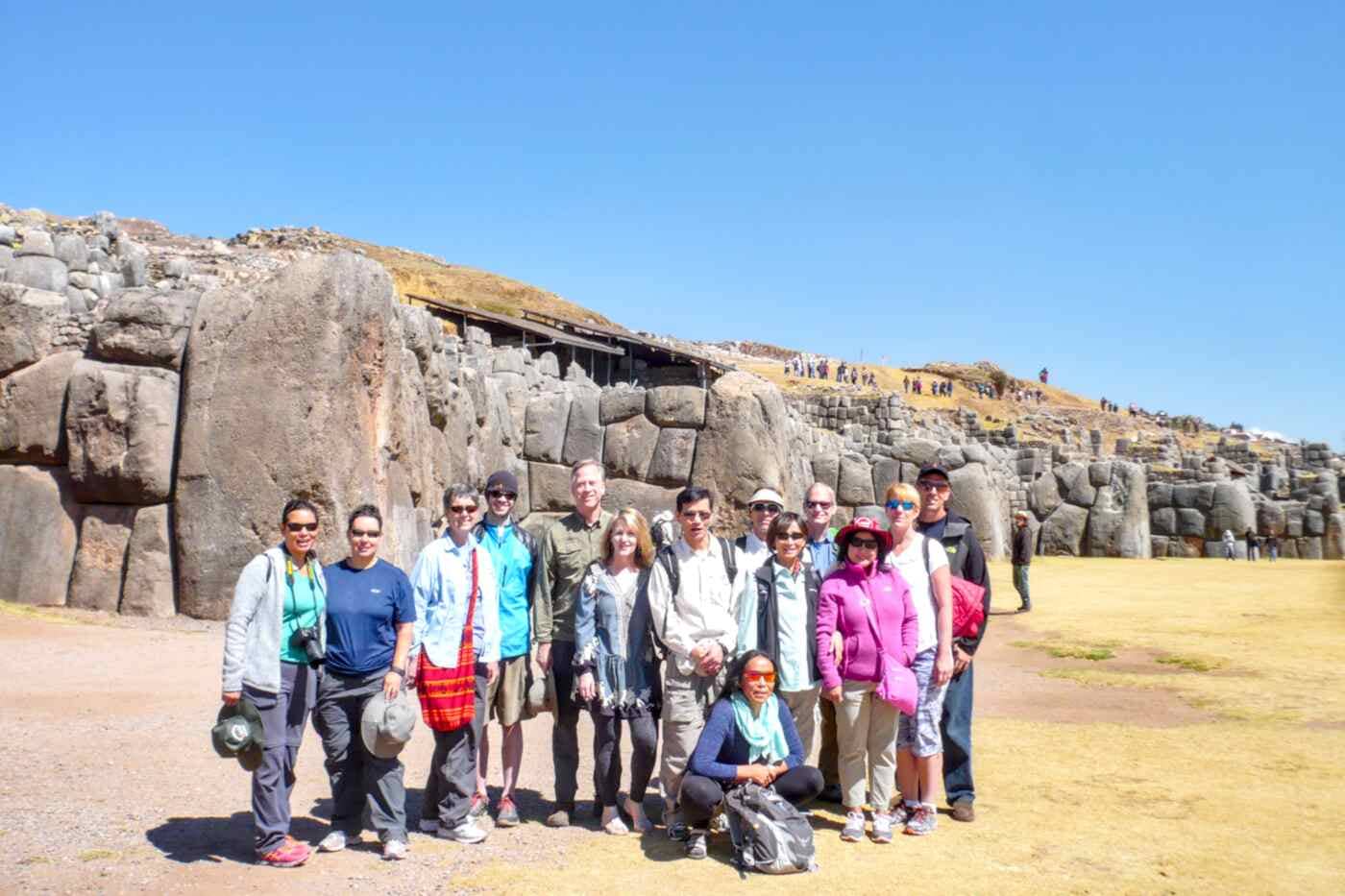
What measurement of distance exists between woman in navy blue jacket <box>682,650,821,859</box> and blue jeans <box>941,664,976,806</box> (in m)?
1.17

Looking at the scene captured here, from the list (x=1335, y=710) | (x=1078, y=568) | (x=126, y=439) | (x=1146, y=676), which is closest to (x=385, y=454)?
(x=126, y=439)

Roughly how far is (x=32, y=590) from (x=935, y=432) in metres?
30.7

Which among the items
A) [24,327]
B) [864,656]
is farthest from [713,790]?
[24,327]

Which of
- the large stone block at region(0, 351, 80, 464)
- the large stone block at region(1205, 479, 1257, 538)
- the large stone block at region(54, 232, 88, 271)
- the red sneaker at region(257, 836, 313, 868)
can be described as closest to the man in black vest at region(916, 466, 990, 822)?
the red sneaker at region(257, 836, 313, 868)

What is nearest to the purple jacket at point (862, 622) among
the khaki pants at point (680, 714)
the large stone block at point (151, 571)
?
the khaki pants at point (680, 714)

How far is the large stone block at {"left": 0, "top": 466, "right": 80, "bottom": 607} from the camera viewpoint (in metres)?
11.5

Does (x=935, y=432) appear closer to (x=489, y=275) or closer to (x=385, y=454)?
(x=385, y=454)

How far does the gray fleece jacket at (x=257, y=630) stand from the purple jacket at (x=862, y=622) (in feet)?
9.23

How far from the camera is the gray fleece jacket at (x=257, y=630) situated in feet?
16.6

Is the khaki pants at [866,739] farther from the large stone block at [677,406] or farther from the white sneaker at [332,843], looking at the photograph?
the large stone block at [677,406]

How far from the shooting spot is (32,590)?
37.9 ft

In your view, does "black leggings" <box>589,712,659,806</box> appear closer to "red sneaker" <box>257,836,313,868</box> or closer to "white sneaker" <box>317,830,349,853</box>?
"white sneaker" <box>317,830,349,853</box>

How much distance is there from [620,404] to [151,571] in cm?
690

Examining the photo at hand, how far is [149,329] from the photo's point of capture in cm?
1151
